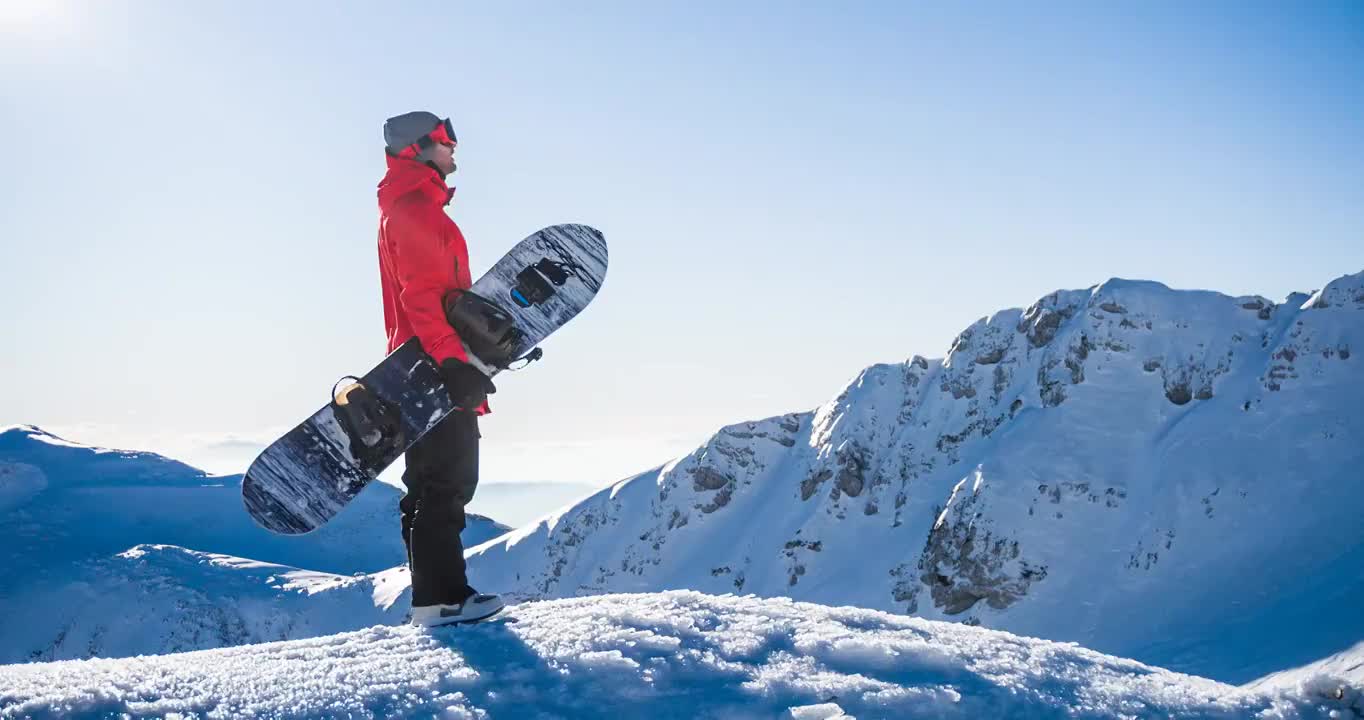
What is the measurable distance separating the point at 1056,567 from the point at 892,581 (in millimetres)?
4857

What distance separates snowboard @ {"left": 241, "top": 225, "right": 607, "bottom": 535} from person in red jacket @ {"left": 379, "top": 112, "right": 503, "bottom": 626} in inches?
3.9

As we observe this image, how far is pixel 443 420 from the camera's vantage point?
15.6 feet

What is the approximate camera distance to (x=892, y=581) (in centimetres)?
2427

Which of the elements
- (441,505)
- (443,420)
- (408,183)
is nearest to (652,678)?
(441,505)

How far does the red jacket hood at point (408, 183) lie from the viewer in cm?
490

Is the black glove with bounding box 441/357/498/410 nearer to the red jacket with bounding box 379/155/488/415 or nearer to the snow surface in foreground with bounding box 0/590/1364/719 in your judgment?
the red jacket with bounding box 379/155/488/415

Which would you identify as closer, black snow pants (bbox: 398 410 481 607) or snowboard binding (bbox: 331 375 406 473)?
black snow pants (bbox: 398 410 481 607)

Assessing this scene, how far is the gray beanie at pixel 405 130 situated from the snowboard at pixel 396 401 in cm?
93

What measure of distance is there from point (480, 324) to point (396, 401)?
650 millimetres

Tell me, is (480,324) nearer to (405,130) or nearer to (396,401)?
(396,401)

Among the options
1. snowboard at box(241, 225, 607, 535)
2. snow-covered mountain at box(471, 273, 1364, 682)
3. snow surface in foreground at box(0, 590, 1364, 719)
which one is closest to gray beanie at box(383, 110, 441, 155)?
snowboard at box(241, 225, 607, 535)

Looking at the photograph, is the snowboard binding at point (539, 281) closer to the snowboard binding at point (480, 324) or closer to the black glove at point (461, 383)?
the snowboard binding at point (480, 324)

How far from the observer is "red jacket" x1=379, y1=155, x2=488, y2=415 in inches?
184

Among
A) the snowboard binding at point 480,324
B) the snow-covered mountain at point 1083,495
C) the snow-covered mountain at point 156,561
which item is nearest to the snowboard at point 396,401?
the snowboard binding at point 480,324
